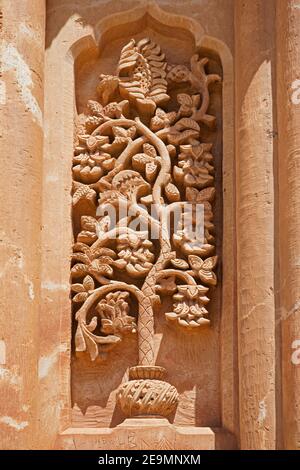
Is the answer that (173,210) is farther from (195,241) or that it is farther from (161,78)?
(161,78)

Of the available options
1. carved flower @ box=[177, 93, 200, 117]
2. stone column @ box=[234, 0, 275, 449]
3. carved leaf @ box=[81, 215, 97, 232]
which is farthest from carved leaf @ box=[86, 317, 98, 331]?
carved flower @ box=[177, 93, 200, 117]

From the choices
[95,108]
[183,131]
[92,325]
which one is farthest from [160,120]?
[92,325]

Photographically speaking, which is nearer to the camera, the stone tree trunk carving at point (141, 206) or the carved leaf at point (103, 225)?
the stone tree trunk carving at point (141, 206)

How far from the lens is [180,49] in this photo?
837cm

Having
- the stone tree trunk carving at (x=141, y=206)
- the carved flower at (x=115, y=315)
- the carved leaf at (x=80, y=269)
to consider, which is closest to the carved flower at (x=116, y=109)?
the stone tree trunk carving at (x=141, y=206)

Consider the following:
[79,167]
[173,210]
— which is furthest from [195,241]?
[79,167]

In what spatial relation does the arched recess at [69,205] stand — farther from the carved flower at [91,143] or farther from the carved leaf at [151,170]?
the carved leaf at [151,170]

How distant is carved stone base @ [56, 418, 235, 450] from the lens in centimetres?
754

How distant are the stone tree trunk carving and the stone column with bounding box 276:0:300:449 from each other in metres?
0.42

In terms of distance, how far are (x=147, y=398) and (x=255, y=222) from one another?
98 centimetres

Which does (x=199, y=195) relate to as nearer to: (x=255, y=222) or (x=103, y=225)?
(x=255, y=222)

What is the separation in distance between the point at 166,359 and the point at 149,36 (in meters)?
1.72

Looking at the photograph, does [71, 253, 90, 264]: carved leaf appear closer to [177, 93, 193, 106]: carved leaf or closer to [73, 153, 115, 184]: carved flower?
[73, 153, 115, 184]: carved flower

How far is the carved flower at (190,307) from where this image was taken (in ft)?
25.5
